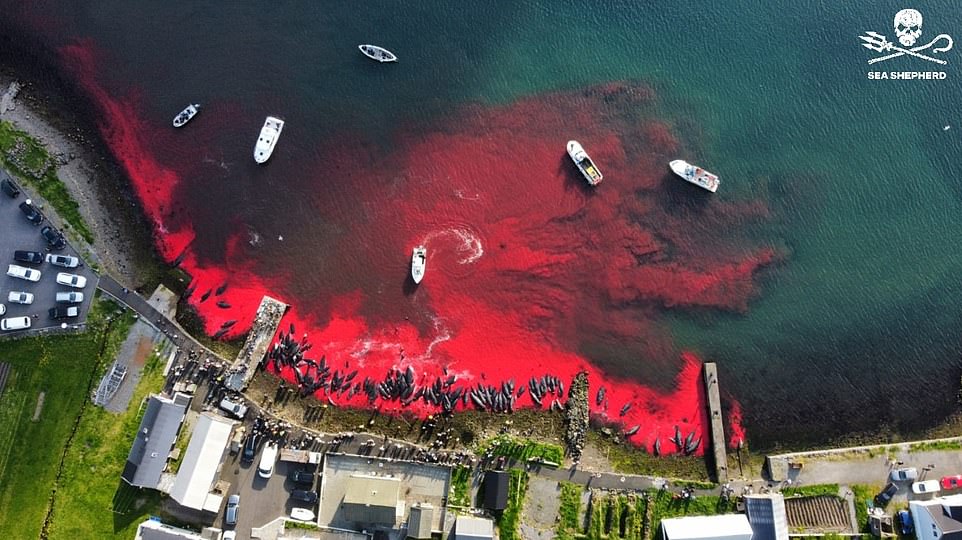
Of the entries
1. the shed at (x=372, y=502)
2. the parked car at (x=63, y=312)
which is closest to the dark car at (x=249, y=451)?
the shed at (x=372, y=502)

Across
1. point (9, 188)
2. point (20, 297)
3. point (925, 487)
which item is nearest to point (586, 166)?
point (925, 487)

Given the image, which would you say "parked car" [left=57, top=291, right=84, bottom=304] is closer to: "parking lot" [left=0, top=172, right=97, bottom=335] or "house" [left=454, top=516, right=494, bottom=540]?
"parking lot" [left=0, top=172, right=97, bottom=335]

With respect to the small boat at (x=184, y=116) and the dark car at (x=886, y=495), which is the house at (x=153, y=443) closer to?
the small boat at (x=184, y=116)

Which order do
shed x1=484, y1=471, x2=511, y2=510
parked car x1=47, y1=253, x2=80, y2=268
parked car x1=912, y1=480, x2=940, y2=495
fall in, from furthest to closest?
parked car x1=912, y1=480, x2=940, y2=495 < parked car x1=47, y1=253, x2=80, y2=268 < shed x1=484, y1=471, x2=511, y2=510

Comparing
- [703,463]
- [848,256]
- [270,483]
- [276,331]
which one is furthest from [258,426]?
[848,256]

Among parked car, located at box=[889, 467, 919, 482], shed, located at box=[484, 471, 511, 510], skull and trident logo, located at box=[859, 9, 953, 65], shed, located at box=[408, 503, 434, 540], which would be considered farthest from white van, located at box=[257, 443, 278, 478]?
skull and trident logo, located at box=[859, 9, 953, 65]

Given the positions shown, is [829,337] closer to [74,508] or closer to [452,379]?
[452,379]
